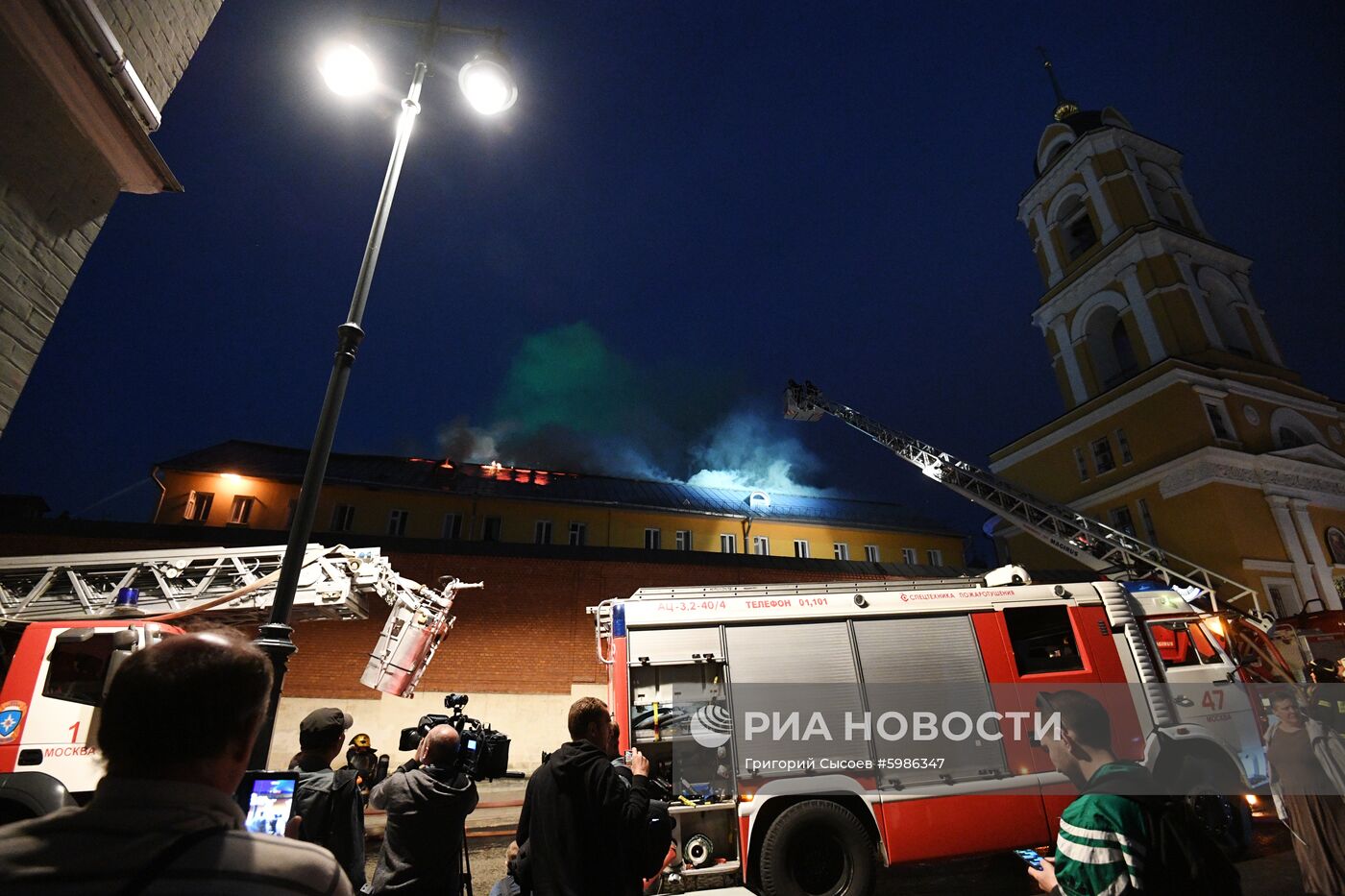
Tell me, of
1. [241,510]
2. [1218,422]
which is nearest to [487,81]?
[241,510]

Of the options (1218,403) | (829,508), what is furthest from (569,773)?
(829,508)

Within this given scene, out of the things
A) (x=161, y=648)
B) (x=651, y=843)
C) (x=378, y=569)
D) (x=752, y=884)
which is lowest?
(x=752, y=884)

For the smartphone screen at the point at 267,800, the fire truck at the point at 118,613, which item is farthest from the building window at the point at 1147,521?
the smartphone screen at the point at 267,800

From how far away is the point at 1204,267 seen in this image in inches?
1053

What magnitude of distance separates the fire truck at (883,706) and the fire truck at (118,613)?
4.05 meters

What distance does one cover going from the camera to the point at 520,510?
29047 mm

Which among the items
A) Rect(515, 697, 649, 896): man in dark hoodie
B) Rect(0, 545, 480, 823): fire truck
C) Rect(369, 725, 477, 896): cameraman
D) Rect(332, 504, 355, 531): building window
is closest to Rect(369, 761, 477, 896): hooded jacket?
Rect(369, 725, 477, 896): cameraman

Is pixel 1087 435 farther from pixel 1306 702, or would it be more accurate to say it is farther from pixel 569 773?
pixel 569 773

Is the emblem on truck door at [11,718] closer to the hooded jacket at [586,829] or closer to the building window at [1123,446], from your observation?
the hooded jacket at [586,829]

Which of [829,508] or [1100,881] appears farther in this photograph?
[829,508]

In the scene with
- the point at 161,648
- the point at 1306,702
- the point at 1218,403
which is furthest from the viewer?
the point at 1218,403

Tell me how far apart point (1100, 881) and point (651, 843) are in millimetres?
2184

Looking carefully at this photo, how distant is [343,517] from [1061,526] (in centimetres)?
2804

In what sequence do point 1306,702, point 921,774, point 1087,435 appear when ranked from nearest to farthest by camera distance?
1. point 1306,702
2. point 921,774
3. point 1087,435
